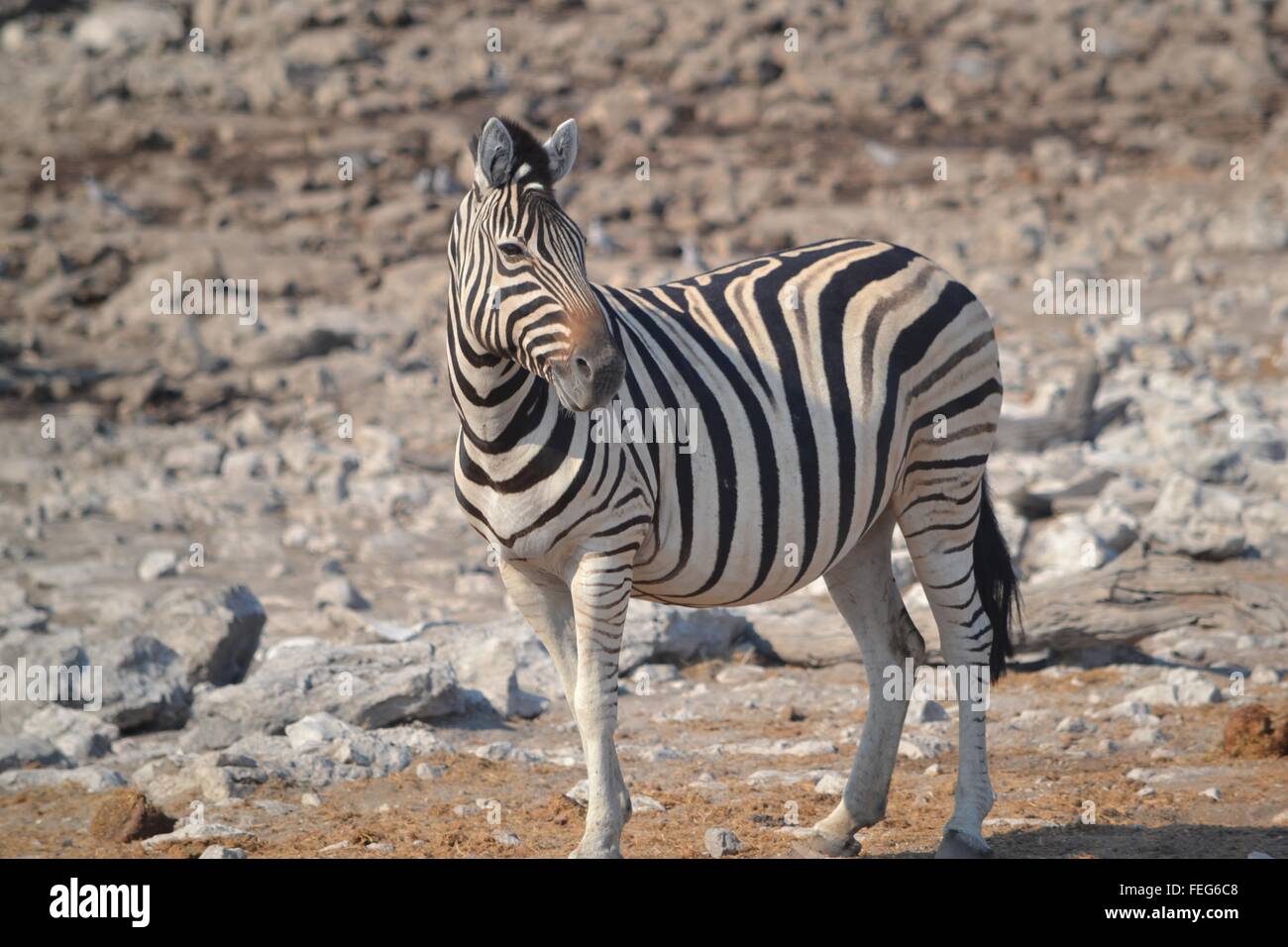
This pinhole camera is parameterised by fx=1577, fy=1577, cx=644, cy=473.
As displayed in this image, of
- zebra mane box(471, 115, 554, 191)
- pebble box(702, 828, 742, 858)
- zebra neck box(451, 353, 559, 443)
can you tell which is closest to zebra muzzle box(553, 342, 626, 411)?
→ zebra neck box(451, 353, 559, 443)

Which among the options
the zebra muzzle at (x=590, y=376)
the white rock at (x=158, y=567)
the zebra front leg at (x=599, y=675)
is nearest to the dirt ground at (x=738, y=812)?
the zebra front leg at (x=599, y=675)

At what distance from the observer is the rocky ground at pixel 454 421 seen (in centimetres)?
704

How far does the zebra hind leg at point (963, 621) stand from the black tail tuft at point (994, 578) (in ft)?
0.10

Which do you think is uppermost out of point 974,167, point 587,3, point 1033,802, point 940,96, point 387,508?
point 587,3

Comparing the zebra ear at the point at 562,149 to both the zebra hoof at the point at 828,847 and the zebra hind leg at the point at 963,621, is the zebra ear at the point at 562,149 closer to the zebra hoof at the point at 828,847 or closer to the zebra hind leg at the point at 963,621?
the zebra hind leg at the point at 963,621

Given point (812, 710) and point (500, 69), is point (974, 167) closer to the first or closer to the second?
point (500, 69)

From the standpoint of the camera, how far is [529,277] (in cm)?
489

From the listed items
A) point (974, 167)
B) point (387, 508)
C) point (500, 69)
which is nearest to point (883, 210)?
point (974, 167)

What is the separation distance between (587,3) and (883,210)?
1247 centimetres

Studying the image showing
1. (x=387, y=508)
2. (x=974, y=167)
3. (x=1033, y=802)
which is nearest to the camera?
(x=1033, y=802)

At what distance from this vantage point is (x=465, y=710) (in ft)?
26.6

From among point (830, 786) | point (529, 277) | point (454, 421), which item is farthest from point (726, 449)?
point (454, 421)

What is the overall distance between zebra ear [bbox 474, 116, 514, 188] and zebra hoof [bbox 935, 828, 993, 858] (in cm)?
286

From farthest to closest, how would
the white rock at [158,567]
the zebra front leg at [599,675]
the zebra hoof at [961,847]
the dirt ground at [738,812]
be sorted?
the white rock at [158,567]
the dirt ground at [738,812]
the zebra hoof at [961,847]
the zebra front leg at [599,675]
